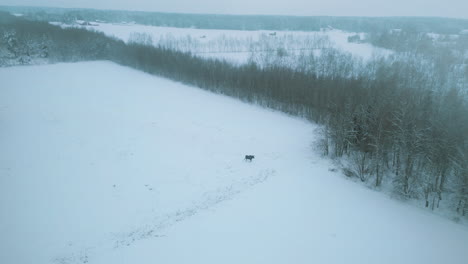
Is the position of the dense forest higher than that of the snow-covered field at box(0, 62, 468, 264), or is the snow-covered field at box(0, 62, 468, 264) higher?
the dense forest

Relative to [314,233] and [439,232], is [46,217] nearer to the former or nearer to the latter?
[314,233]

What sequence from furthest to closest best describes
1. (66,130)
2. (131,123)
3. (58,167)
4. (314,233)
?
(131,123) < (66,130) < (58,167) < (314,233)

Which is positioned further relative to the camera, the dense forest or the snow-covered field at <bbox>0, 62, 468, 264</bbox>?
the dense forest

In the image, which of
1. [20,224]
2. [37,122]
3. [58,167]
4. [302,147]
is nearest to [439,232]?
[302,147]

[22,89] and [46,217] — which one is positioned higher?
[22,89]

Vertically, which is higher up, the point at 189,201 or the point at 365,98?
the point at 365,98
